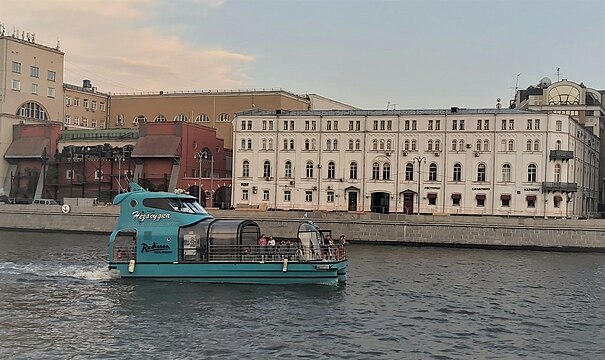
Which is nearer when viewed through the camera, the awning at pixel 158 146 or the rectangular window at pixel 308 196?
the rectangular window at pixel 308 196

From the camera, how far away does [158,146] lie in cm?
9956

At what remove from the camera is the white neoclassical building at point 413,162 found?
86812 millimetres

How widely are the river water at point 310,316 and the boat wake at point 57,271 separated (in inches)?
2.6

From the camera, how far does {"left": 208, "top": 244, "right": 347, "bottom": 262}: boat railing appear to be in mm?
40562

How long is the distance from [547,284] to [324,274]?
14576 mm

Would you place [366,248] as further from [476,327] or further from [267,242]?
[476,327]

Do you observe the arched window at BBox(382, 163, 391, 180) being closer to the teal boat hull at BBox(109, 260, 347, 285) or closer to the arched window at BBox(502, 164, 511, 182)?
the arched window at BBox(502, 164, 511, 182)

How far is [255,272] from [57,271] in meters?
13.8

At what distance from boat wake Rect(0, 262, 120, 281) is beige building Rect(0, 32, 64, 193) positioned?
6619 centimetres

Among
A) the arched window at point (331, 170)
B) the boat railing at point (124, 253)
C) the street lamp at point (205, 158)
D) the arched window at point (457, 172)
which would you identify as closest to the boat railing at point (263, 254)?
the boat railing at point (124, 253)

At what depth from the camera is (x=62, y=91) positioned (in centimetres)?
12125

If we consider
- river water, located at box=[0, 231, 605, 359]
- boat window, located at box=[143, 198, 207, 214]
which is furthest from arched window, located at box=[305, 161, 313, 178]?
boat window, located at box=[143, 198, 207, 214]

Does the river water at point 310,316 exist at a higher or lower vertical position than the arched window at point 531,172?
lower

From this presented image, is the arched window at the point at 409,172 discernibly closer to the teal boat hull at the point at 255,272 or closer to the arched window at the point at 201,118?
the arched window at the point at 201,118
